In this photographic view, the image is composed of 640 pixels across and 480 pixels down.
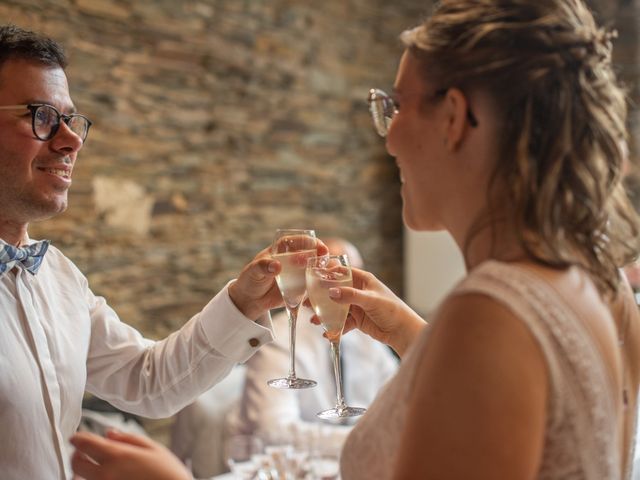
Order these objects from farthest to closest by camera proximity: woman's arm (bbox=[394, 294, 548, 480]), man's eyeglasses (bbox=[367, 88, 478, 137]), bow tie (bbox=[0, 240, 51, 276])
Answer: bow tie (bbox=[0, 240, 51, 276]), man's eyeglasses (bbox=[367, 88, 478, 137]), woman's arm (bbox=[394, 294, 548, 480])

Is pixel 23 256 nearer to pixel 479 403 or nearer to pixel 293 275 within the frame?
pixel 293 275

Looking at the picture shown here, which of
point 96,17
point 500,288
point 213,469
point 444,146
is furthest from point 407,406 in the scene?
point 96,17

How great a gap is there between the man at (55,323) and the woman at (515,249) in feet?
2.05

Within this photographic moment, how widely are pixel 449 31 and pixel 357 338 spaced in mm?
2908

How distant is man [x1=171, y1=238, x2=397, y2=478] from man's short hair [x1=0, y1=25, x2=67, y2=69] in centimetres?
181

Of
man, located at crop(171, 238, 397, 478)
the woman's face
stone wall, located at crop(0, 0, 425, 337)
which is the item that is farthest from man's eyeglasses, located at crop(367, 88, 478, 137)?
stone wall, located at crop(0, 0, 425, 337)

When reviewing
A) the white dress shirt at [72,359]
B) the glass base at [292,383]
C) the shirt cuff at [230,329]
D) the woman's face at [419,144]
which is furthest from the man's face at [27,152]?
the woman's face at [419,144]

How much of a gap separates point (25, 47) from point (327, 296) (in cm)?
86

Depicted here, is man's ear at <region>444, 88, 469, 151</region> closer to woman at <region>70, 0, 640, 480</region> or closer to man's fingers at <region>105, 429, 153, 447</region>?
woman at <region>70, 0, 640, 480</region>

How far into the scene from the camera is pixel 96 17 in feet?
12.2

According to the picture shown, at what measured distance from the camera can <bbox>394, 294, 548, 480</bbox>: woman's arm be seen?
33.4 inches

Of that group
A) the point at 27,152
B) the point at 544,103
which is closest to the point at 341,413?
the point at 544,103

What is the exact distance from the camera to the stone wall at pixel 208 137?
3729 millimetres

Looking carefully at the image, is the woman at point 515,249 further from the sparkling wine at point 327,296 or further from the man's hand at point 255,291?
the man's hand at point 255,291
